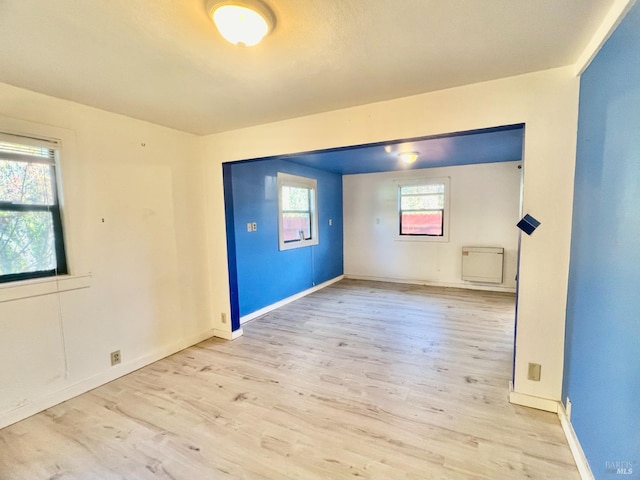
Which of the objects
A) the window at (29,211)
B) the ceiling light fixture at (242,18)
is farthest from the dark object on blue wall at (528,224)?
the window at (29,211)

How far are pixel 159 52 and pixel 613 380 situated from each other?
108 inches

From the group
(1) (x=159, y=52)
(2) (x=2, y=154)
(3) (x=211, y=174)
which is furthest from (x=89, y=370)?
(1) (x=159, y=52)

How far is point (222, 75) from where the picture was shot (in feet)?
6.08

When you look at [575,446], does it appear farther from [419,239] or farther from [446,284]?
[419,239]

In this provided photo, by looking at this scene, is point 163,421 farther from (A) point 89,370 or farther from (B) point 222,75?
(B) point 222,75

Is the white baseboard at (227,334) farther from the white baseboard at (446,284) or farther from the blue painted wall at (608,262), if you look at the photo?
the white baseboard at (446,284)

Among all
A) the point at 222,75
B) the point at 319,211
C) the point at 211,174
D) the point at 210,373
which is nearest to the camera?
the point at 222,75

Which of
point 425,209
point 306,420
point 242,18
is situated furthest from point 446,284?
point 242,18

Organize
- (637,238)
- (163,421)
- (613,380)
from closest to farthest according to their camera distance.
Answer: (637,238) → (613,380) → (163,421)

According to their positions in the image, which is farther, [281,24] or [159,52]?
[159,52]

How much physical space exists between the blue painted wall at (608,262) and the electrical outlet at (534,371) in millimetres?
223

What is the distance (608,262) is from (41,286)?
3504 millimetres

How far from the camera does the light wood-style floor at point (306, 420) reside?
1.62 m

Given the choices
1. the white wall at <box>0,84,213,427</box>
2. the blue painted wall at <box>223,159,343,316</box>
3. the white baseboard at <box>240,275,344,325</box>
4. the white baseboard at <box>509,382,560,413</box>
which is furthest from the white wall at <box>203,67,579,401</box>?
the white baseboard at <box>240,275,344,325</box>
